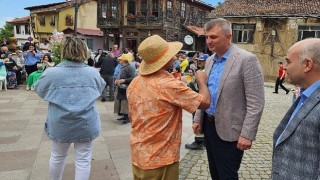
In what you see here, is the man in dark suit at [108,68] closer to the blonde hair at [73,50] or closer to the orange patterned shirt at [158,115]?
the blonde hair at [73,50]

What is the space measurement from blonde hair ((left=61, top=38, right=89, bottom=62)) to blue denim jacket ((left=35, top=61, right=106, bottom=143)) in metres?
0.06

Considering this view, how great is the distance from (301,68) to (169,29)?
29006mm

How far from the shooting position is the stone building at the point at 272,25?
68.0 ft

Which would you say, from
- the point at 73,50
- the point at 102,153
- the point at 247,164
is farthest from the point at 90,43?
the point at 73,50

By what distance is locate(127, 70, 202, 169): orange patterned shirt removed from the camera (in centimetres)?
226

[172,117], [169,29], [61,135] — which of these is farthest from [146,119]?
[169,29]

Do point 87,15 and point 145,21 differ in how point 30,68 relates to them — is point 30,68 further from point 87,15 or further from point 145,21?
point 87,15

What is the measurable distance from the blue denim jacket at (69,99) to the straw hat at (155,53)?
82 centimetres

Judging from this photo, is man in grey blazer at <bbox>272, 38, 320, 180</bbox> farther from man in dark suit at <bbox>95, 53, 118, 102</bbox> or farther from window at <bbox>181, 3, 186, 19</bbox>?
window at <bbox>181, 3, 186, 19</bbox>

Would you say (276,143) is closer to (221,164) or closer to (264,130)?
(221,164)

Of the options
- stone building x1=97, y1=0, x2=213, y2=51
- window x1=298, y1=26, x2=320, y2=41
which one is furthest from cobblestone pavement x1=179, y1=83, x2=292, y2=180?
stone building x1=97, y1=0, x2=213, y2=51

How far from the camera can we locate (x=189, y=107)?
7.42 feet

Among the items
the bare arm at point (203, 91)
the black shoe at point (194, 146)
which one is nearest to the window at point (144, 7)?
the black shoe at point (194, 146)

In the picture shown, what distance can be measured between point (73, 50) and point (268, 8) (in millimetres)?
22509
